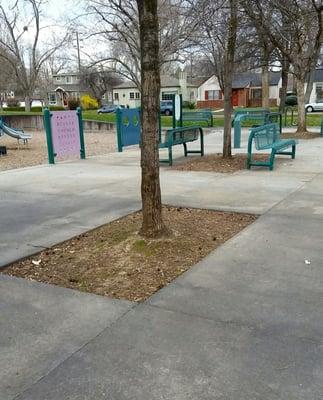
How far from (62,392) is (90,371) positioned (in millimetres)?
222

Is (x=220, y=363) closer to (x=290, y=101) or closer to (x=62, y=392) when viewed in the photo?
(x=62, y=392)

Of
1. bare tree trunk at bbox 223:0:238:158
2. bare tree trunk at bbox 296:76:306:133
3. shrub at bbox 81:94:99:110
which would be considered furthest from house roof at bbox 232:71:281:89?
bare tree trunk at bbox 223:0:238:158

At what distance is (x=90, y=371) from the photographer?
269 centimetres

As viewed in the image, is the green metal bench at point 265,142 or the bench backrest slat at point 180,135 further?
the bench backrest slat at point 180,135

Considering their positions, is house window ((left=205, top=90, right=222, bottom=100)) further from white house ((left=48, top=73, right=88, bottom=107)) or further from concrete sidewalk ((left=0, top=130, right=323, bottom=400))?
concrete sidewalk ((left=0, top=130, right=323, bottom=400))

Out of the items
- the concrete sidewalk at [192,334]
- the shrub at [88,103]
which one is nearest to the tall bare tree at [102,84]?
the shrub at [88,103]

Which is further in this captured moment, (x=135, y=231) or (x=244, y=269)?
(x=135, y=231)

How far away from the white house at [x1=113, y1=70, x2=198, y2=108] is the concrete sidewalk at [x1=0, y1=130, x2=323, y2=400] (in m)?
68.9

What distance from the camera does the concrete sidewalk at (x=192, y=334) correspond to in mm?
2543

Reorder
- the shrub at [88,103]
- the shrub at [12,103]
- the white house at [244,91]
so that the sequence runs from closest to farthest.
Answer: the white house at [244,91] → the shrub at [88,103] → the shrub at [12,103]

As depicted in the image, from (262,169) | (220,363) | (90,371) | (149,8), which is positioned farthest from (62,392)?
(262,169)

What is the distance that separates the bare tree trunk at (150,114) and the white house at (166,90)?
6791 cm

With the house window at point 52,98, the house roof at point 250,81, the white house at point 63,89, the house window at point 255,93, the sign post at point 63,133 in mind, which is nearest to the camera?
the sign post at point 63,133

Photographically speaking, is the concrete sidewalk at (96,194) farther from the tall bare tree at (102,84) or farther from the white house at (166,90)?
the tall bare tree at (102,84)
